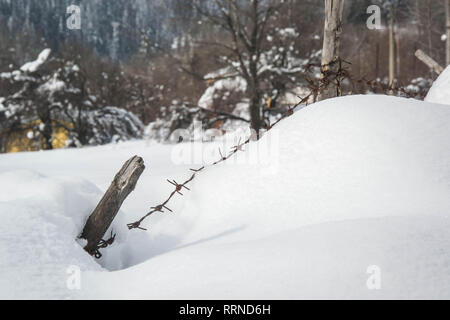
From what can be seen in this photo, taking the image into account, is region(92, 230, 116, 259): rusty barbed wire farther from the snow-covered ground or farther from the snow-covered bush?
the snow-covered bush

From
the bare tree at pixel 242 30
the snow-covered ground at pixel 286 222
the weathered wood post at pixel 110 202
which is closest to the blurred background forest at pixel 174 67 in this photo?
the bare tree at pixel 242 30

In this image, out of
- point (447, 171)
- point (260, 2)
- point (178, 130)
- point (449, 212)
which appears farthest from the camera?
point (260, 2)

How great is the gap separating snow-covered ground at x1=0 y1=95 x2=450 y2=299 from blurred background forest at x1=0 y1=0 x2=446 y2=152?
0.79m

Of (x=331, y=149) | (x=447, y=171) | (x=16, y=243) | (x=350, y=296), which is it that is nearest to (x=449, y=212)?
(x=447, y=171)

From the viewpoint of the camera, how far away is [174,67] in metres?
8.98

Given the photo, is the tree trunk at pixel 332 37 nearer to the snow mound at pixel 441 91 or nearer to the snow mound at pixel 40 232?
the snow mound at pixel 441 91

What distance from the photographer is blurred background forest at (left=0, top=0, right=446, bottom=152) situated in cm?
802

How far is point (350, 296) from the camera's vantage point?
1001 millimetres

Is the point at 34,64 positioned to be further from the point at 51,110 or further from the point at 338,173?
the point at 338,173

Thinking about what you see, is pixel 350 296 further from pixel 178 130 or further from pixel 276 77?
pixel 276 77

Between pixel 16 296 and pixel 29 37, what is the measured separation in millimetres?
38762

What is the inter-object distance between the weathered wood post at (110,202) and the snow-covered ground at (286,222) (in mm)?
110

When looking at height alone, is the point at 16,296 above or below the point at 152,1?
below

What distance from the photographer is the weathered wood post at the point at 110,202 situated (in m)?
1.73
